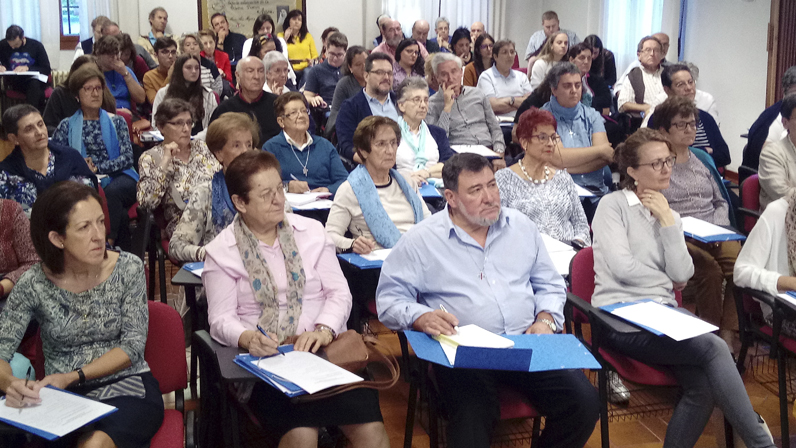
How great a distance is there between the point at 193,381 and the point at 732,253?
2.65 m

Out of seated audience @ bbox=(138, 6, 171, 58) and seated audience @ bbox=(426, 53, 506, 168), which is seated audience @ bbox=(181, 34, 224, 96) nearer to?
seated audience @ bbox=(138, 6, 171, 58)

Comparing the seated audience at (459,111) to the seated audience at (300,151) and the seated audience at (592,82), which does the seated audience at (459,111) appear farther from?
the seated audience at (592,82)

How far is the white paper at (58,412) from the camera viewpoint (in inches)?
69.4

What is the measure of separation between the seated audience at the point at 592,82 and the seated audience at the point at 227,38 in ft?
14.7

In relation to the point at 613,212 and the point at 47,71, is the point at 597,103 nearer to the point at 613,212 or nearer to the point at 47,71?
the point at 613,212

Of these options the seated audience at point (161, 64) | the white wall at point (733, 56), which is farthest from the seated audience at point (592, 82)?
the seated audience at point (161, 64)

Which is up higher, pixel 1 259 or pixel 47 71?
pixel 47 71

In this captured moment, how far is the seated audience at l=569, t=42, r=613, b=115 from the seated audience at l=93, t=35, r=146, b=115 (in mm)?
3938

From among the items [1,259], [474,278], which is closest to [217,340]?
[474,278]

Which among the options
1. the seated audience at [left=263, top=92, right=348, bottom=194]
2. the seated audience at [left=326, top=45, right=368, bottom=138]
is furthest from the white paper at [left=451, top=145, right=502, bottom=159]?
the seated audience at [left=326, top=45, right=368, bottom=138]

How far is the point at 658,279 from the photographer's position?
2.75 metres

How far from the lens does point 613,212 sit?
2.80m

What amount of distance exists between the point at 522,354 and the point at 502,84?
5.53 m

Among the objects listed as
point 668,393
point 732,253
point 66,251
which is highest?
point 66,251
